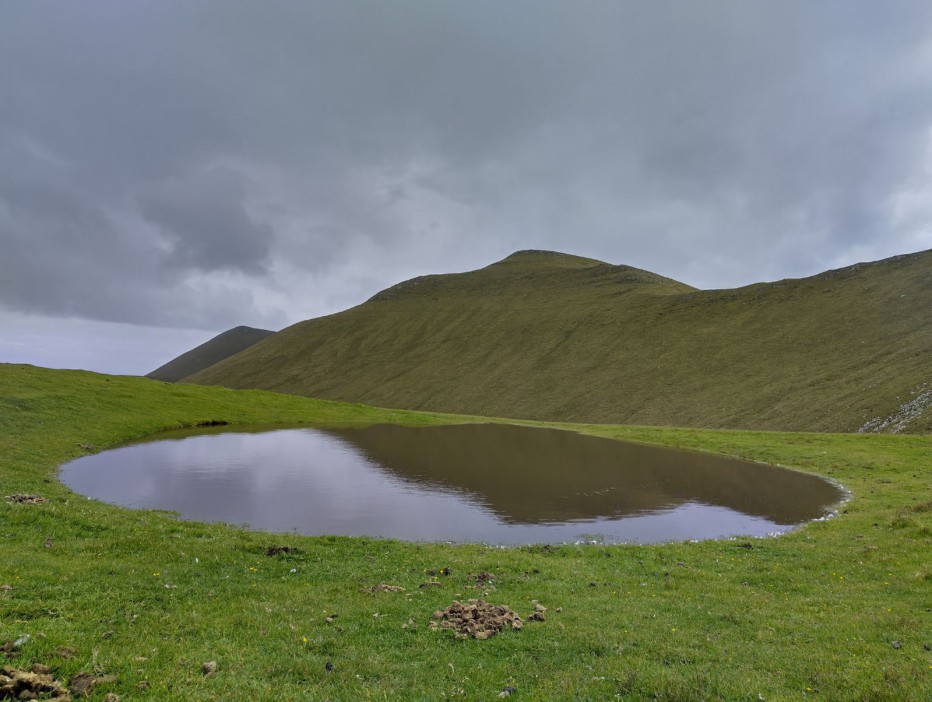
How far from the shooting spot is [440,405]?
12606cm

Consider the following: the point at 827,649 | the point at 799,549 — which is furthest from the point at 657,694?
the point at 799,549

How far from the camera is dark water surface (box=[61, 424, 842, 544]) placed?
73.6 feet

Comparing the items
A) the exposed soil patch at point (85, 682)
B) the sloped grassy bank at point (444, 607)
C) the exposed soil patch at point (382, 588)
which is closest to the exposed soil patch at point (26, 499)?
the sloped grassy bank at point (444, 607)

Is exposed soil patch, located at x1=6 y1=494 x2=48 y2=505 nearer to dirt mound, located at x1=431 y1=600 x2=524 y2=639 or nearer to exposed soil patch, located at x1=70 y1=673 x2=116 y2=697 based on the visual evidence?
exposed soil patch, located at x1=70 y1=673 x2=116 y2=697

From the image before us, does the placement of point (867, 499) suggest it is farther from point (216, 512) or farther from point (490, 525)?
point (216, 512)

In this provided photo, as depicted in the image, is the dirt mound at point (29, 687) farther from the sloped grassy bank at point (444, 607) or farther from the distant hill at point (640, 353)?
the distant hill at point (640, 353)

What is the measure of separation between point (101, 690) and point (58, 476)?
24.8 metres

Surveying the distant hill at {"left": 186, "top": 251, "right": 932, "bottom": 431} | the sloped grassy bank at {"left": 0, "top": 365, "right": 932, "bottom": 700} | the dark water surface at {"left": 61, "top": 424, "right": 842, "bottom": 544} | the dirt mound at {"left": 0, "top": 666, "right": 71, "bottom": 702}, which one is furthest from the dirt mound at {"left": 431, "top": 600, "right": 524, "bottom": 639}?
the distant hill at {"left": 186, "top": 251, "right": 932, "bottom": 431}

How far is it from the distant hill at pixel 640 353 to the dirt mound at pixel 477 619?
59404mm

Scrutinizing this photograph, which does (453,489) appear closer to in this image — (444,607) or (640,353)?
(444,607)

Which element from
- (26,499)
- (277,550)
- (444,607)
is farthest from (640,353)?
(26,499)

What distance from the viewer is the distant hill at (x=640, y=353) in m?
75.1

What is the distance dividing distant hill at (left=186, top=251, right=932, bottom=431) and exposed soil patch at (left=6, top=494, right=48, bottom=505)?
67.8 meters

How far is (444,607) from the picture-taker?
12.1 metres
